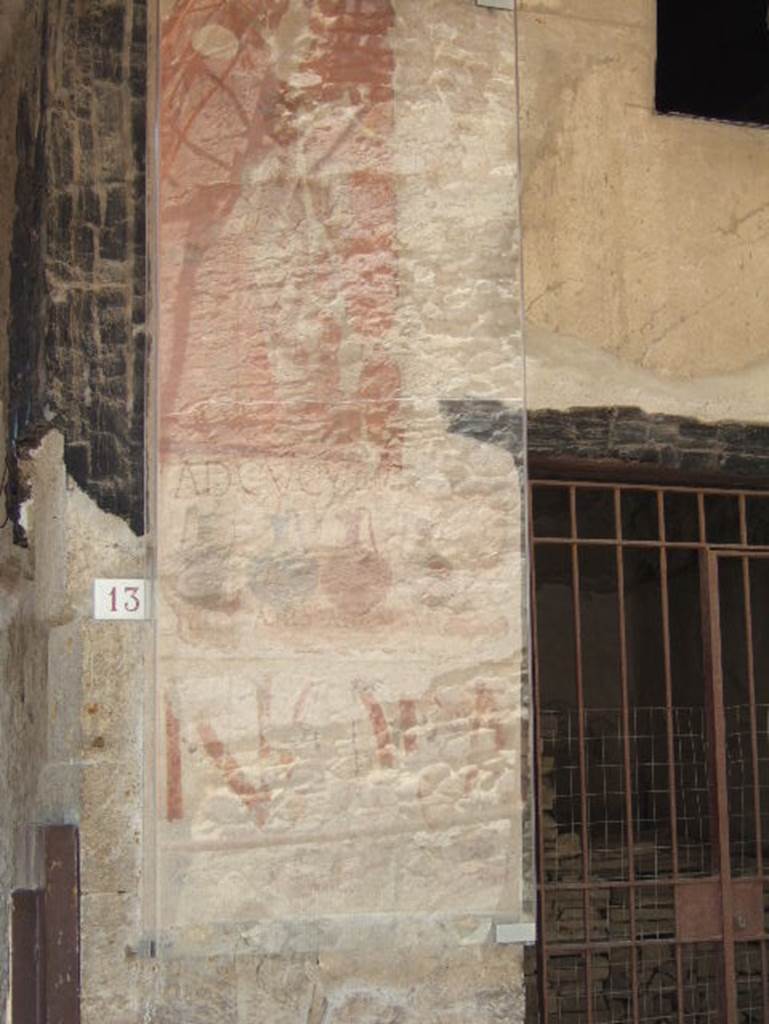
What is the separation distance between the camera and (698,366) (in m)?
5.38

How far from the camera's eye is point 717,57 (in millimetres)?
6605

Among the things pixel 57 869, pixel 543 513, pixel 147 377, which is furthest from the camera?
pixel 543 513

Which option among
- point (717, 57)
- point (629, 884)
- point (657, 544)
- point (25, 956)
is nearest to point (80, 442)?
point (25, 956)

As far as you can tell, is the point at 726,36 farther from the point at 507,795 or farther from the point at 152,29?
the point at 507,795

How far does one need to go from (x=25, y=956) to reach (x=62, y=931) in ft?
0.86

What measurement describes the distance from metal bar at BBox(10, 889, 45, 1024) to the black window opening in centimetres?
396

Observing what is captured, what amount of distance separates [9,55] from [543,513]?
3.80m

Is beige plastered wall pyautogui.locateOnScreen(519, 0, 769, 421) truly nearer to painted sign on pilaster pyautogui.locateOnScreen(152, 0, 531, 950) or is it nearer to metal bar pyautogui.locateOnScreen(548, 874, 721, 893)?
painted sign on pilaster pyautogui.locateOnScreen(152, 0, 531, 950)

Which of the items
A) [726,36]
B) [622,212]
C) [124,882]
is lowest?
[124,882]

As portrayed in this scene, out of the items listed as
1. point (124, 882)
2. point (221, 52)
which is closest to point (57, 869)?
point (124, 882)

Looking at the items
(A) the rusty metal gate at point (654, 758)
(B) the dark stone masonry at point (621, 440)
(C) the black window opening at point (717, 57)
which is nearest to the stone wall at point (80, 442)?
(B) the dark stone masonry at point (621, 440)

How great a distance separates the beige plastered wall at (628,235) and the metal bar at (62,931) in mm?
2038

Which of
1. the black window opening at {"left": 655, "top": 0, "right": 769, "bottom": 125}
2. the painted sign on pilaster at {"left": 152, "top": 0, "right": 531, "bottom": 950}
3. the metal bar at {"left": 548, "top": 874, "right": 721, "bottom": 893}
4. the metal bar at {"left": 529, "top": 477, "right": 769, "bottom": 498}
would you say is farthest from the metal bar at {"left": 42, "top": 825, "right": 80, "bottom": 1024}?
the black window opening at {"left": 655, "top": 0, "right": 769, "bottom": 125}

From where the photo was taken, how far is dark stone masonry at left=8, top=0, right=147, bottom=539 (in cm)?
474
